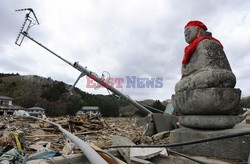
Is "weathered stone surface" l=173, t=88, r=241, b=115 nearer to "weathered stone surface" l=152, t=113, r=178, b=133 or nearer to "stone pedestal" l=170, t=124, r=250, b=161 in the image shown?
"stone pedestal" l=170, t=124, r=250, b=161

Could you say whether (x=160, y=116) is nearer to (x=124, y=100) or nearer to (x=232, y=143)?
(x=124, y=100)

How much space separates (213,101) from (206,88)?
0.89 ft

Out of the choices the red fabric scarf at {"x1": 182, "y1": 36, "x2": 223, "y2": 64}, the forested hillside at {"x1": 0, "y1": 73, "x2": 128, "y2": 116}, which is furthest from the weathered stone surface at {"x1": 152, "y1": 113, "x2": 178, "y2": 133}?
the forested hillside at {"x1": 0, "y1": 73, "x2": 128, "y2": 116}

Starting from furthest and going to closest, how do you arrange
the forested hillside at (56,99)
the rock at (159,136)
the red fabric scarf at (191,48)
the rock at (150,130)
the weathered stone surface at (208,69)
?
the forested hillside at (56,99)
the rock at (150,130)
the rock at (159,136)
the red fabric scarf at (191,48)
the weathered stone surface at (208,69)

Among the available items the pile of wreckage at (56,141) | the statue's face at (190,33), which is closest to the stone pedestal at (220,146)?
the pile of wreckage at (56,141)

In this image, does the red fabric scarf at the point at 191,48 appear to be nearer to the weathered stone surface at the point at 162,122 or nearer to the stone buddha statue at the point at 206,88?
the stone buddha statue at the point at 206,88

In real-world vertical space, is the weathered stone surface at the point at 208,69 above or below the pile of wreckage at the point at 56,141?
above

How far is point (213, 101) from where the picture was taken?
3.50 metres

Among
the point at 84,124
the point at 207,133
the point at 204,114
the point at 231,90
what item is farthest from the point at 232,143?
the point at 84,124

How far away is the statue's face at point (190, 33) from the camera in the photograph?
4387 millimetres

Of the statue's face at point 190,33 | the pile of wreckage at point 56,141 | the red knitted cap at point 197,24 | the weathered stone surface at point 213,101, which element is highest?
the red knitted cap at point 197,24

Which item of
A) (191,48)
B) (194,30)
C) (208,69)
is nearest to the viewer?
(208,69)

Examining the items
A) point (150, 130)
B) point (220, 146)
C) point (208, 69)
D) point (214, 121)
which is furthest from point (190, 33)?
point (150, 130)

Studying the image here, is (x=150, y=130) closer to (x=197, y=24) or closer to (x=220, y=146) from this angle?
(x=220, y=146)
